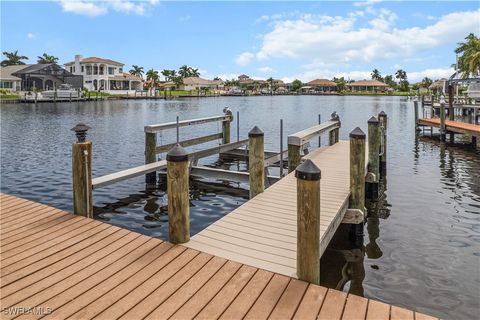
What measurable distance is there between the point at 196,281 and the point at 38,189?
9681 mm

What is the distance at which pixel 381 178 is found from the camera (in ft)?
45.7

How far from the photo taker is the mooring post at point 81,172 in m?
6.46

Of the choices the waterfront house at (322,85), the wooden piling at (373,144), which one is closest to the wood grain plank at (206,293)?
the wooden piling at (373,144)

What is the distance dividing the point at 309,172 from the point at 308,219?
0.53 m

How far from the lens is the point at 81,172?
257 inches

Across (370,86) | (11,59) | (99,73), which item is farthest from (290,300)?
(370,86)

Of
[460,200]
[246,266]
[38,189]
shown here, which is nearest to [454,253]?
[460,200]

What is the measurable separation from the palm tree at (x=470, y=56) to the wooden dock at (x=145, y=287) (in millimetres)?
57585

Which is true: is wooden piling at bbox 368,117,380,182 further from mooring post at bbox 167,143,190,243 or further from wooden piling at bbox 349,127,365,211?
mooring post at bbox 167,143,190,243

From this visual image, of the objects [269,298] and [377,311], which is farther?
[269,298]

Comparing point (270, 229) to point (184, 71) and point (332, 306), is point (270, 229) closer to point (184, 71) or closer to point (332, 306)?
point (332, 306)

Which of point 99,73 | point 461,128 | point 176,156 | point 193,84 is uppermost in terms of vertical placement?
point 193,84

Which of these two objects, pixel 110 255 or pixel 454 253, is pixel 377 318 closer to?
pixel 110 255

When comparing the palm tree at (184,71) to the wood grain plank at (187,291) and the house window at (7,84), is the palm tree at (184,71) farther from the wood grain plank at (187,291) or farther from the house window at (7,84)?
the wood grain plank at (187,291)
